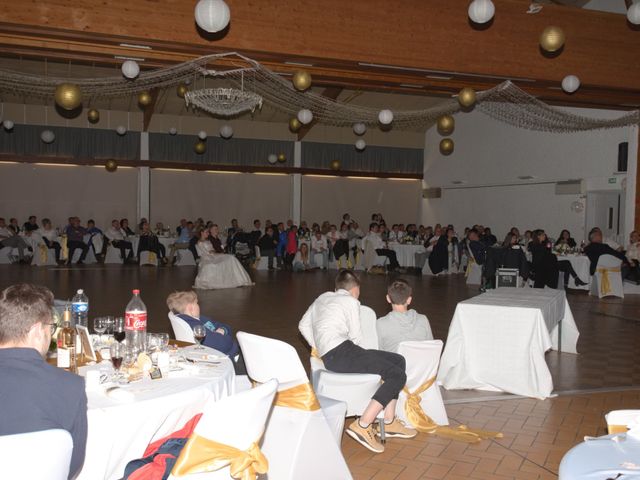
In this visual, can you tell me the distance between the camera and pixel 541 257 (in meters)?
10.9

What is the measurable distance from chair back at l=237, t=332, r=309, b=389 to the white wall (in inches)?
453

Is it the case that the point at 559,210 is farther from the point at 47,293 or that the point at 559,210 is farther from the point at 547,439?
the point at 47,293

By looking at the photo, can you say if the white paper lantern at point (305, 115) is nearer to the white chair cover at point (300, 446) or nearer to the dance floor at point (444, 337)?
the dance floor at point (444, 337)

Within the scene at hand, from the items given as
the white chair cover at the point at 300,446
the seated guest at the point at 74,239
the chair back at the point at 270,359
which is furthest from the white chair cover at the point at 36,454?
the seated guest at the point at 74,239

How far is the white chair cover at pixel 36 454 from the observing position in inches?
65.4

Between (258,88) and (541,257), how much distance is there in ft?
17.7

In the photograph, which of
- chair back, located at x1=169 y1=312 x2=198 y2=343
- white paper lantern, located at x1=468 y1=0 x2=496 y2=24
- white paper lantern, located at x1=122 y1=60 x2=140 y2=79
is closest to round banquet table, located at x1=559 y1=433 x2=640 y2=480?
chair back, located at x1=169 y1=312 x2=198 y2=343

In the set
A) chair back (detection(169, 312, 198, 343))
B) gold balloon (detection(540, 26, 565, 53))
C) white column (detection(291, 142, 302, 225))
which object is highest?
gold balloon (detection(540, 26, 565, 53))

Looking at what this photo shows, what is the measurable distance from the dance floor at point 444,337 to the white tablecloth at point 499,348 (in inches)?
6.0

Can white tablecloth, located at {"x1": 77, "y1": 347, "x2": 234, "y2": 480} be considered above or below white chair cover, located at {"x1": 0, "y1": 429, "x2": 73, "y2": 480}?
below

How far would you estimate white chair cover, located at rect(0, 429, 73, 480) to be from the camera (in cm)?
166

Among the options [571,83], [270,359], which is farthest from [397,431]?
[571,83]

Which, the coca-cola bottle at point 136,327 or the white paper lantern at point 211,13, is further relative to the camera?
the white paper lantern at point 211,13

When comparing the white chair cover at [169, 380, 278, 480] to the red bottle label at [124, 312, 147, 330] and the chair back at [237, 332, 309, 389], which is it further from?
the red bottle label at [124, 312, 147, 330]
